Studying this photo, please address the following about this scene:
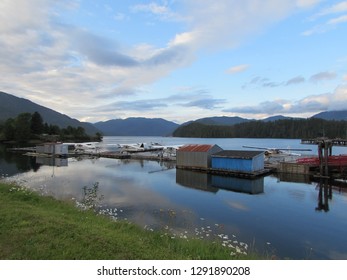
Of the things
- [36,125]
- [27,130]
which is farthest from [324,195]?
[36,125]

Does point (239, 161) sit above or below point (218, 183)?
above

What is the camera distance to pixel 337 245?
611 inches

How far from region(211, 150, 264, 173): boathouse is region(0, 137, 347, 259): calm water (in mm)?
2841

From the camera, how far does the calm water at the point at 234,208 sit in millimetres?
15438

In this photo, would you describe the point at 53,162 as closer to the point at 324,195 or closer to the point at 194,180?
the point at 194,180

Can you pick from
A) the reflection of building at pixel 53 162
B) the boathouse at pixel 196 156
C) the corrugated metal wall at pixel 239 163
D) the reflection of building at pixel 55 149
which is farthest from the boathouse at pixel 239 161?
the reflection of building at pixel 55 149

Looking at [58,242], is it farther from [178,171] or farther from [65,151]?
[65,151]

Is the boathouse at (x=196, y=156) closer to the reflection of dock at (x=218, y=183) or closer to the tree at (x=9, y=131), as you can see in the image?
the reflection of dock at (x=218, y=183)

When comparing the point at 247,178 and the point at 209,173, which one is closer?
the point at 247,178

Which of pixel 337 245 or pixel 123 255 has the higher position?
pixel 123 255

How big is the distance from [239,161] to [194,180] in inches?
312

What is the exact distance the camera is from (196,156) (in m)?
45.7

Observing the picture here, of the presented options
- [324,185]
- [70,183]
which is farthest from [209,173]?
[70,183]
